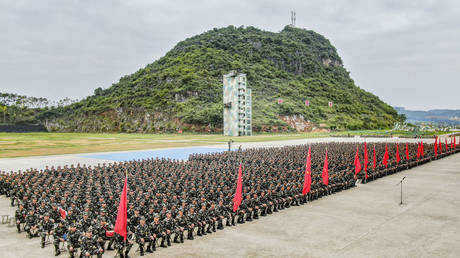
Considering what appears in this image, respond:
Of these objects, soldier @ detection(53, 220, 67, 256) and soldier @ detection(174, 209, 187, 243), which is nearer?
soldier @ detection(53, 220, 67, 256)

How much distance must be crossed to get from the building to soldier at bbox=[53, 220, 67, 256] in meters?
71.4

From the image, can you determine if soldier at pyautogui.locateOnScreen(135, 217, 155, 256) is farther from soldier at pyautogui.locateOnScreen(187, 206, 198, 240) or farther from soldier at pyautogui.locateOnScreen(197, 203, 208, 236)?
soldier at pyautogui.locateOnScreen(197, 203, 208, 236)

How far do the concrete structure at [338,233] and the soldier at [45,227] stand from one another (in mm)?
372

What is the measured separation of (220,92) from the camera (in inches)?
4515

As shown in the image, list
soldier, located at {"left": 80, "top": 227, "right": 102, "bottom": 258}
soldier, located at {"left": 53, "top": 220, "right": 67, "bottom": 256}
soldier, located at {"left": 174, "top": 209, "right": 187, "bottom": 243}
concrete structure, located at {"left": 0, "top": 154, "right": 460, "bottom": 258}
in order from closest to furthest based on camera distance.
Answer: soldier, located at {"left": 80, "top": 227, "right": 102, "bottom": 258}
soldier, located at {"left": 53, "top": 220, "right": 67, "bottom": 256}
concrete structure, located at {"left": 0, "top": 154, "right": 460, "bottom": 258}
soldier, located at {"left": 174, "top": 209, "right": 187, "bottom": 243}

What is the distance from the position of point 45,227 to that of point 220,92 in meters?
105

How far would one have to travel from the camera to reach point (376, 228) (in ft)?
40.3

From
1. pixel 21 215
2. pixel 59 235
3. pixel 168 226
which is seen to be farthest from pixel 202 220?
pixel 21 215

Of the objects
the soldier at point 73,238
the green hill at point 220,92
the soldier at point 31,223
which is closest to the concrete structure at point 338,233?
the soldier at point 31,223

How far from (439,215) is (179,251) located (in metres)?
10.5

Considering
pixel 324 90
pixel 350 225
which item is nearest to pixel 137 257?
pixel 350 225

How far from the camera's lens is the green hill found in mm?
105750

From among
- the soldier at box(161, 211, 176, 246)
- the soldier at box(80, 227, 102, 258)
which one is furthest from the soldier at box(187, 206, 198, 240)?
the soldier at box(80, 227, 102, 258)

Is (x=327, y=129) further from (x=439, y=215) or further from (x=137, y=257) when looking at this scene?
(x=137, y=257)
